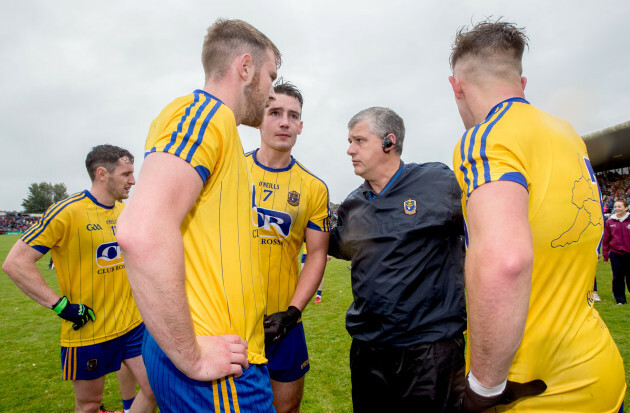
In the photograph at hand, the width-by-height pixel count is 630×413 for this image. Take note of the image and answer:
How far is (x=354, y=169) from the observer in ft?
10.3

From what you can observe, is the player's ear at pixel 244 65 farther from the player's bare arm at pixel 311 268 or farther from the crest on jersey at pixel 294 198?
the player's bare arm at pixel 311 268

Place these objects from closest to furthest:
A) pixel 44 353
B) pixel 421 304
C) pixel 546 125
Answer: pixel 546 125 < pixel 421 304 < pixel 44 353

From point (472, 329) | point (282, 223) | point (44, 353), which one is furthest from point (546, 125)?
point (44, 353)

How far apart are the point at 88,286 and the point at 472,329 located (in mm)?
3963

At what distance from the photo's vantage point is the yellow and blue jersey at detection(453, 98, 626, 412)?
58.7 inches

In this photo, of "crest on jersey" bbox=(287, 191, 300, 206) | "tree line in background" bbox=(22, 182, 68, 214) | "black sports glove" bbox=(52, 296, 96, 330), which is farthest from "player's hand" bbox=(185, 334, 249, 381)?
"tree line in background" bbox=(22, 182, 68, 214)

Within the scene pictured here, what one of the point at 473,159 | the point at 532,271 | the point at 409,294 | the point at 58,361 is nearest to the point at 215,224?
the point at 473,159

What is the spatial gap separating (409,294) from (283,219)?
1.26 m

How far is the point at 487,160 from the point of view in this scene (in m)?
1.43

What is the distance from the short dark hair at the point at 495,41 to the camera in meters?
1.78

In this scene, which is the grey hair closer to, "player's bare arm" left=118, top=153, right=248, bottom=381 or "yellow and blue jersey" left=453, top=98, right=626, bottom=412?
"yellow and blue jersey" left=453, top=98, right=626, bottom=412

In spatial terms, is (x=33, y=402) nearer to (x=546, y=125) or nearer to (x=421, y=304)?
(x=421, y=304)

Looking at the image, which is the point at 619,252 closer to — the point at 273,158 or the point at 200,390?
the point at 273,158

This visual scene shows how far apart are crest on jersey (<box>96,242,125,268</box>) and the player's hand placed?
3.17m
